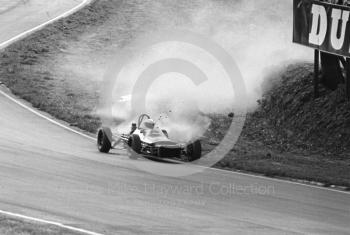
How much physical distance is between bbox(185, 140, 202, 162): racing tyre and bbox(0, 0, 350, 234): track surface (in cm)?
119

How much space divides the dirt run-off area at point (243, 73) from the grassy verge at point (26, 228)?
29.5 feet

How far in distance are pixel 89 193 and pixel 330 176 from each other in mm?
7279

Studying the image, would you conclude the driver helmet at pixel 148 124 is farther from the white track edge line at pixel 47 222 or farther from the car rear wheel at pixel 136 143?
the white track edge line at pixel 47 222

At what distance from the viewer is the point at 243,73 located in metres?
34.2

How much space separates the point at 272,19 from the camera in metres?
46.0

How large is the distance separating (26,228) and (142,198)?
3.68m

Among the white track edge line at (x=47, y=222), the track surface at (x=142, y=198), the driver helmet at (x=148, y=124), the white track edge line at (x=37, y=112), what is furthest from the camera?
→ the driver helmet at (x=148, y=124)

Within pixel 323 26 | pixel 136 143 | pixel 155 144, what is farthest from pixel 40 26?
pixel 155 144

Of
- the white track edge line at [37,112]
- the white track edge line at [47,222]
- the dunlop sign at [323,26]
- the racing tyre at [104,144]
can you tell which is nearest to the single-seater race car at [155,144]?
the racing tyre at [104,144]

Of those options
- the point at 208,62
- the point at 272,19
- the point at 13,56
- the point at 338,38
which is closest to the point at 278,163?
the point at 338,38

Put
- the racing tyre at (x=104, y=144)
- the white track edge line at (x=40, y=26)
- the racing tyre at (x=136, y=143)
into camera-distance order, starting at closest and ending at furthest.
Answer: the racing tyre at (x=136, y=143) < the racing tyre at (x=104, y=144) < the white track edge line at (x=40, y=26)

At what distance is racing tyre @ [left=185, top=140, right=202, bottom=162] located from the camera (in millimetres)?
21125

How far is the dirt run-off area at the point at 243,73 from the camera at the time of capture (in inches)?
968

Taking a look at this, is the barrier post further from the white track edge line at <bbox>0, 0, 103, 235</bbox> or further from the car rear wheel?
the car rear wheel
